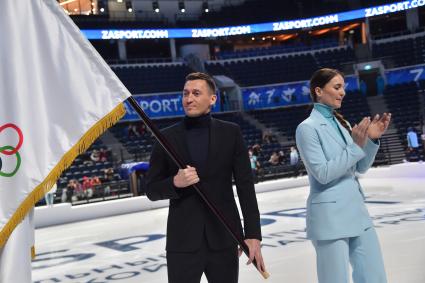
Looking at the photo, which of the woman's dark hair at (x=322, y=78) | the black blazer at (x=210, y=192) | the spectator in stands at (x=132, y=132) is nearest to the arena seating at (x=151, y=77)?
the spectator in stands at (x=132, y=132)

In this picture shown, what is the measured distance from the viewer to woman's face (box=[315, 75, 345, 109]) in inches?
→ 107

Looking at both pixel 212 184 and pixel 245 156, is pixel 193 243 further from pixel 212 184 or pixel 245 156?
pixel 245 156

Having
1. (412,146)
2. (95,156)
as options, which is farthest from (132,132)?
(412,146)

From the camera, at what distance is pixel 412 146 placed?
54.7ft

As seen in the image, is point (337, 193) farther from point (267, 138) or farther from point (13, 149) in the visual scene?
point (267, 138)

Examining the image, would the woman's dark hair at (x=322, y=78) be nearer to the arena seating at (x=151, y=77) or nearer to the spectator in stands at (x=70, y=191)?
the spectator in stands at (x=70, y=191)

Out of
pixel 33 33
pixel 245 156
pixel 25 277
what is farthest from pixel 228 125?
pixel 25 277

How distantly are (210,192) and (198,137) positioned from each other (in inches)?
10.9

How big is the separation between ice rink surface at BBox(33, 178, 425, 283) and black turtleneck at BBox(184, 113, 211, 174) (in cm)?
257

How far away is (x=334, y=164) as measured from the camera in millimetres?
2518

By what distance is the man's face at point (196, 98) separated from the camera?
2377mm

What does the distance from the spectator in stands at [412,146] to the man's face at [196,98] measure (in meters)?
15.6

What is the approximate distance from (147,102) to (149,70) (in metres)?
4.07

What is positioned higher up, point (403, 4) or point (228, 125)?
point (403, 4)
